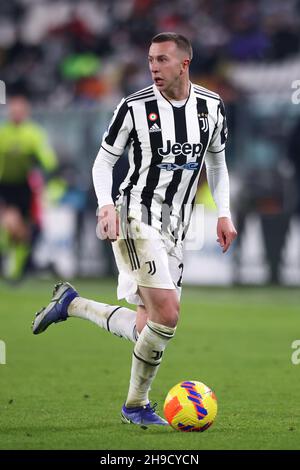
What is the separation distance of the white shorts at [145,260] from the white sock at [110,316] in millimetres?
196

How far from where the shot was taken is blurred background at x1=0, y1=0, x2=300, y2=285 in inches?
595

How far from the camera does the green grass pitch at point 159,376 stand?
16.6 ft

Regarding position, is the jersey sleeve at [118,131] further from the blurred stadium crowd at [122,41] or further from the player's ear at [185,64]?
the blurred stadium crowd at [122,41]

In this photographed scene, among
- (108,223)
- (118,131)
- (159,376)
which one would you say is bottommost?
(159,376)

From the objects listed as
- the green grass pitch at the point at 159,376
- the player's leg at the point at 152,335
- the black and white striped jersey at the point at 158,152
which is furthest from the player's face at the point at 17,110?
the player's leg at the point at 152,335

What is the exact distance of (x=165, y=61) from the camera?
559cm

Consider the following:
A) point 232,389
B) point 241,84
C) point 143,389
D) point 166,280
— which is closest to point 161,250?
point 166,280

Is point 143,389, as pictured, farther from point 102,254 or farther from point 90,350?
point 102,254

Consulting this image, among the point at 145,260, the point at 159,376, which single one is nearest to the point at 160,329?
the point at 145,260

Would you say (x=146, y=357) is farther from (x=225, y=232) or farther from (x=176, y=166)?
(x=176, y=166)

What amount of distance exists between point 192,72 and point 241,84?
36.0 inches

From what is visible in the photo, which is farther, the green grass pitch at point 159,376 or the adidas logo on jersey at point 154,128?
the adidas logo on jersey at point 154,128

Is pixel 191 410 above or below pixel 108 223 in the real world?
below

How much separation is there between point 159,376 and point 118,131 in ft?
8.29
